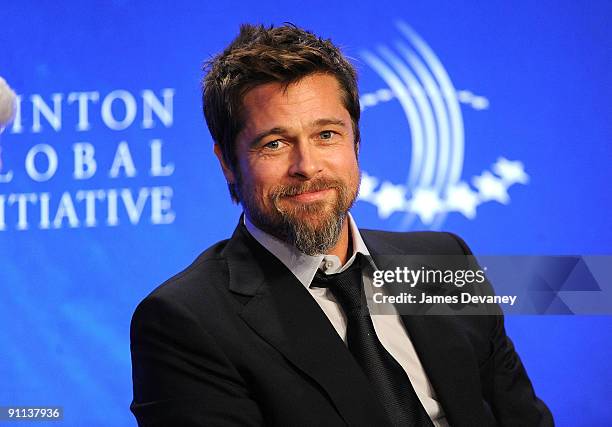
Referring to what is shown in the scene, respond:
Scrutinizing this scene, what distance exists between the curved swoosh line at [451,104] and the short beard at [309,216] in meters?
1.42

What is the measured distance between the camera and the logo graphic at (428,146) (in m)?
3.31

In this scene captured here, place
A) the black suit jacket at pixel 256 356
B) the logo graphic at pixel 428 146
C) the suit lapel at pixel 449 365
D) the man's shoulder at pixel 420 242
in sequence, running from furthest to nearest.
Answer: the logo graphic at pixel 428 146, the man's shoulder at pixel 420 242, the suit lapel at pixel 449 365, the black suit jacket at pixel 256 356

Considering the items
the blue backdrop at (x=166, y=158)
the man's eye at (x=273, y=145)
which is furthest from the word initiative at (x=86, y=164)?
the man's eye at (x=273, y=145)

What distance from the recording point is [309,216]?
1954 mm

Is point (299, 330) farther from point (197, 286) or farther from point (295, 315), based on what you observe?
point (197, 286)

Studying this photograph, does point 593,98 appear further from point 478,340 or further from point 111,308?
point 111,308

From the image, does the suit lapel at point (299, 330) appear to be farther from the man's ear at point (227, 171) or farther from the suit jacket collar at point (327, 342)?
the man's ear at point (227, 171)

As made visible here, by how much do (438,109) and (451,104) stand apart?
0.18ft

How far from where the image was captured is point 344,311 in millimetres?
1962

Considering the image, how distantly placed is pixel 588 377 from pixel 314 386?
1817mm

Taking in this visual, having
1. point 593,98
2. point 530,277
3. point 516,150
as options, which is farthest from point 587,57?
point 530,277

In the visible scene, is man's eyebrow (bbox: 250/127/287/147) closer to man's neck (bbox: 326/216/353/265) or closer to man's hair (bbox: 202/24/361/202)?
man's hair (bbox: 202/24/361/202)

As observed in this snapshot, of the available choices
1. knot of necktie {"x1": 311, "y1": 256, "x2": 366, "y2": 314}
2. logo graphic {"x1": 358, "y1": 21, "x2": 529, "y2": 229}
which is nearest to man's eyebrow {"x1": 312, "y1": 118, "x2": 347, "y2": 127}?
knot of necktie {"x1": 311, "y1": 256, "x2": 366, "y2": 314}

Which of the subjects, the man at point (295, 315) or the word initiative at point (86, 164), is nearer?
the man at point (295, 315)
